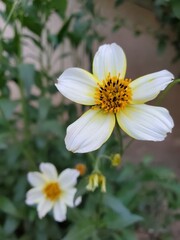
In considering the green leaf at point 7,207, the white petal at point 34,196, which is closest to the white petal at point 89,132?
the white petal at point 34,196

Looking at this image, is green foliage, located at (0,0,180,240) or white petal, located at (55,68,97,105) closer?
white petal, located at (55,68,97,105)

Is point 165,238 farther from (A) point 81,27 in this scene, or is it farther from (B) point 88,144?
(B) point 88,144

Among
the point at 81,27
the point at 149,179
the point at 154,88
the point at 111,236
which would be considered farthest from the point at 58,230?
the point at 154,88

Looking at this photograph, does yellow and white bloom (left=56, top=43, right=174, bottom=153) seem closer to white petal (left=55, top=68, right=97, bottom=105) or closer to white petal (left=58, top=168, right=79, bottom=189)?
white petal (left=55, top=68, right=97, bottom=105)

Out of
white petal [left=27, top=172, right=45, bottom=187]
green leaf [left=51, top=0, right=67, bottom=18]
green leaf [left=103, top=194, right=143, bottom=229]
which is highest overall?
green leaf [left=51, top=0, right=67, bottom=18]

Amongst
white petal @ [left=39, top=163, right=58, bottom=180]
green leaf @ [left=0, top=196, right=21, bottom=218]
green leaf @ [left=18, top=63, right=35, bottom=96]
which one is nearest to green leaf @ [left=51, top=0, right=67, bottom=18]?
green leaf @ [left=18, top=63, right=35, bottom=96]

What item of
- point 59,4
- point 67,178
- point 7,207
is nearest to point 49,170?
point 67,178

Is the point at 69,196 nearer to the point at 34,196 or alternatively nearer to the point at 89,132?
the point at 34,196
